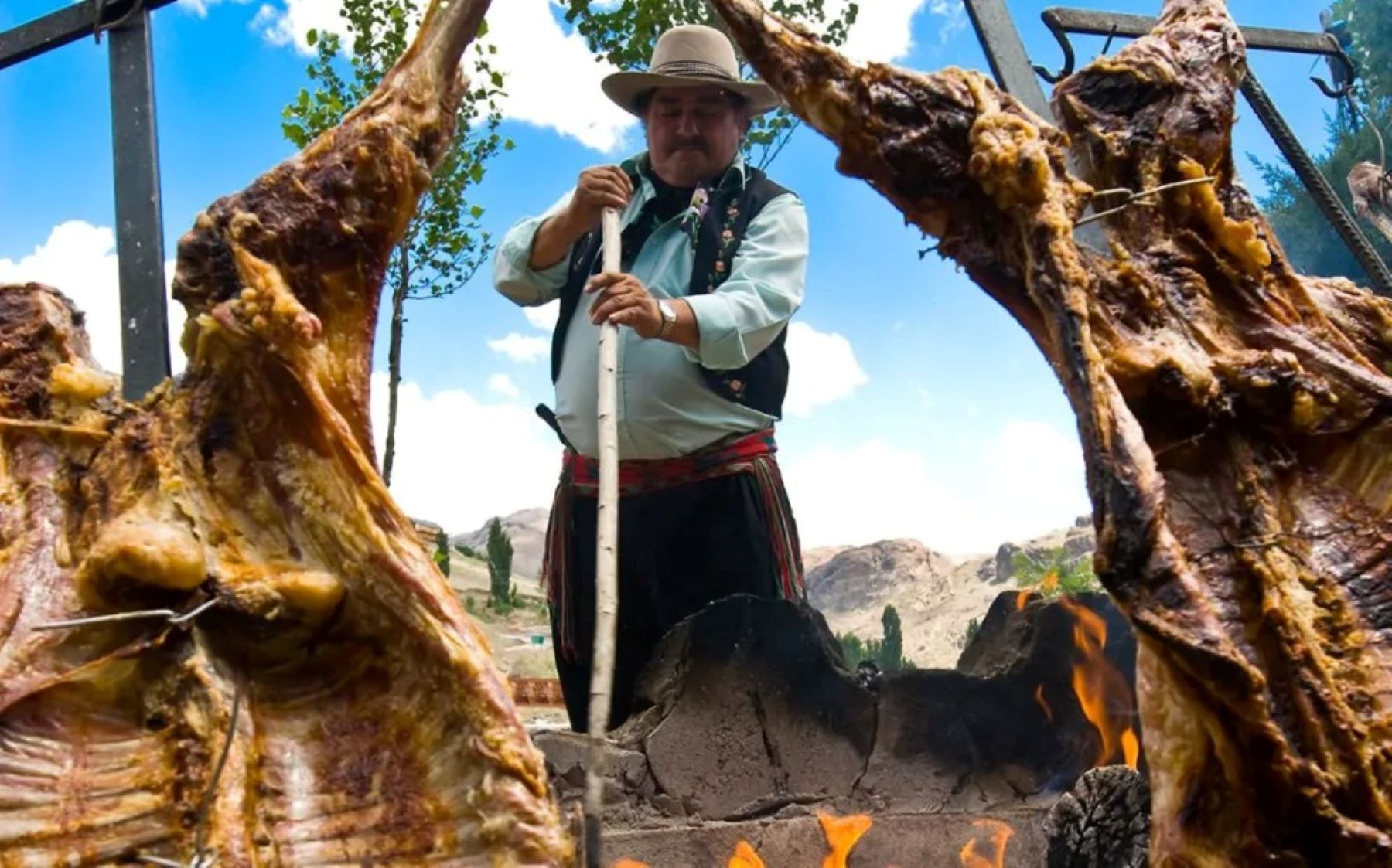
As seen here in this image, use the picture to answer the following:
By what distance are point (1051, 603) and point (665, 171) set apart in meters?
1.87

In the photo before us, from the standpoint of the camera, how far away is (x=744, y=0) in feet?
8.11

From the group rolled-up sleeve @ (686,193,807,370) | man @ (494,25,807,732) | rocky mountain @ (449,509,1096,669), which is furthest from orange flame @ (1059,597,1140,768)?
rocky mountain @ (449,509,1096,669)

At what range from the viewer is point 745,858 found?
10.4 ft

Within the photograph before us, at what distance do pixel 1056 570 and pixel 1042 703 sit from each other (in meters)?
10.6

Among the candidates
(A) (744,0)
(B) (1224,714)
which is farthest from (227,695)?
(A) (744,0)

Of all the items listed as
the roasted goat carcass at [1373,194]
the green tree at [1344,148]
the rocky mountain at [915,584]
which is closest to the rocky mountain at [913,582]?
the rocky mountain at [915,584]

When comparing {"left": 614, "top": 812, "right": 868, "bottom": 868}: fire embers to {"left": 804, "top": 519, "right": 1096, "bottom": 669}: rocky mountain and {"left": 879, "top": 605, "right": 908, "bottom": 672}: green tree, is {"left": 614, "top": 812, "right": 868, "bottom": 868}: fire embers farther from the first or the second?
{"left": 804, "top": 519, "right": 1096, "bottom": 669}: rocky mountain

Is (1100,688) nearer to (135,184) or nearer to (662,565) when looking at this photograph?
(662,565)

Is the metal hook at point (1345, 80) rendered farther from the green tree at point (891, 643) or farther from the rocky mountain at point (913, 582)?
the rocky mountain at point (913, 582)

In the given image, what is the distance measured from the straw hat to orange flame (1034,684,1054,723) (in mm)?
2030

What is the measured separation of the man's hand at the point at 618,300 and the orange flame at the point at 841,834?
155 centimetres

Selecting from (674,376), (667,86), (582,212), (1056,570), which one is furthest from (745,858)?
(1056,570)

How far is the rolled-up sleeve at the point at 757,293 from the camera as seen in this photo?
9.87ft

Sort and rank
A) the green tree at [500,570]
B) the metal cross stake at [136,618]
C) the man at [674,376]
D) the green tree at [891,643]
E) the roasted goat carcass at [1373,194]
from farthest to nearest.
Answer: the green tree at [891,643] → the green tree at [500,570] → the roasted goat carcass at [1373,194] → the man at [674,376] → the metal cross stake at [136,618]
